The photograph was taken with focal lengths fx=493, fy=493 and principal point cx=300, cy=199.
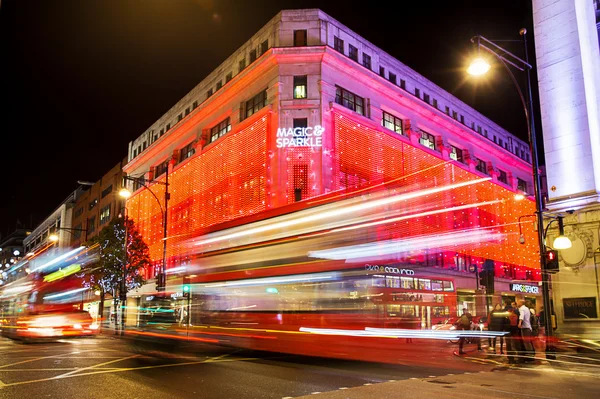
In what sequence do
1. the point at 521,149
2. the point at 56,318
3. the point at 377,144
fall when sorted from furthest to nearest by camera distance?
1. the point at 521,149
2. the point at 377,144
3. the point at 56,318

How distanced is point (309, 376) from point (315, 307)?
159 cm

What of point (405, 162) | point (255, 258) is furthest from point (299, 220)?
point (405, 162)

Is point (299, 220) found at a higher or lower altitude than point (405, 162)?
lower

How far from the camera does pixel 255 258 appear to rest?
13.6 m

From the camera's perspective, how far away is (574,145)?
66.6 ft

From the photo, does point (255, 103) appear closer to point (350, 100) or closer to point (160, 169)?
point (350, 100)

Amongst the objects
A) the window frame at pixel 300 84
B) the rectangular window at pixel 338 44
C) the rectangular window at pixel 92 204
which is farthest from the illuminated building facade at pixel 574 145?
the rectangular window at pixel 92 204

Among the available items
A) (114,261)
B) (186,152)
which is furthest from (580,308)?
(114,261)

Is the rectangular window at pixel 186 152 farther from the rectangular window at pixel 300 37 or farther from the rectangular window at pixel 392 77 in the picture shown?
the rectangular window at pixel 392 77

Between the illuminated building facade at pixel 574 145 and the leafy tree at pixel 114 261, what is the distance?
34785 mm

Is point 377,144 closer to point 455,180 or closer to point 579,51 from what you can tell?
point 455,180

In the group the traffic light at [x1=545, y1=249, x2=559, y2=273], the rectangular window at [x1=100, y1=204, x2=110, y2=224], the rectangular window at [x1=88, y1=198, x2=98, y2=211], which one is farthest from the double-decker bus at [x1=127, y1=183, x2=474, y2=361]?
the rectangular window at [x1=88, y1=198, x2=98, y2=211]

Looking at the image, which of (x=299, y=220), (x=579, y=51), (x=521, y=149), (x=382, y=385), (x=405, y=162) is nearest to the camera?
(x=382, y=385)

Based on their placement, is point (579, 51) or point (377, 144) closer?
point (579, 51)
